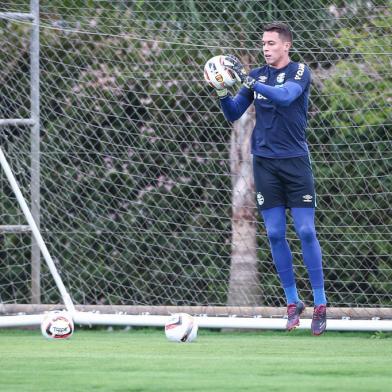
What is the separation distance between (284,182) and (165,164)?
194 cm

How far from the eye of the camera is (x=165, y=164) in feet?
30.4

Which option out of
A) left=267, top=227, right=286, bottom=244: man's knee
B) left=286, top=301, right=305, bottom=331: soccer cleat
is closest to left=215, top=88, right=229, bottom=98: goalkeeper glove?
left=267, top=227, right=286, bottom=244: man's knee

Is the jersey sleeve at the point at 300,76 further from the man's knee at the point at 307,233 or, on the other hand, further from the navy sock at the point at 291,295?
the navy sock at the point at 291,295

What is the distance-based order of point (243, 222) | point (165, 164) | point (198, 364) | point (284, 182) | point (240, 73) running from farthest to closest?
point (165, 164) → point (243, 222) → point (284, 182) → point (240, 73) → point (198, 364)

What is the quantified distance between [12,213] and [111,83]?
4.51 feet

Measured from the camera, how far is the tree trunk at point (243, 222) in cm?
900

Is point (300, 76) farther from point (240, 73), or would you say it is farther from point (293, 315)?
point (293, 315)

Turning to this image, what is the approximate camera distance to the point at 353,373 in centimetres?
552

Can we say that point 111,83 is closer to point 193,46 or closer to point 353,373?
point 193,46

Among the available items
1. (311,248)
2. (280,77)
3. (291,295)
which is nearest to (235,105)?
(280,77)

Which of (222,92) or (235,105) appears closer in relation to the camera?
(222,92)

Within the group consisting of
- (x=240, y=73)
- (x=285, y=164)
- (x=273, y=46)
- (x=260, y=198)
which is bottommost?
(x=260, y=198)

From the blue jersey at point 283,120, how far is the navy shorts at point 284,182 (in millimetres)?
59

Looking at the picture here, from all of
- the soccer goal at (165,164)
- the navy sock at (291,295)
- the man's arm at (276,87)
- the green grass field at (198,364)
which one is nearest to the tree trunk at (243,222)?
the soccer goal at (165,164)
